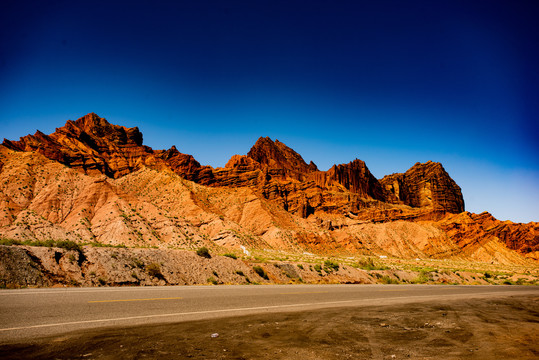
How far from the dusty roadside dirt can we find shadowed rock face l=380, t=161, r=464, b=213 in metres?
149

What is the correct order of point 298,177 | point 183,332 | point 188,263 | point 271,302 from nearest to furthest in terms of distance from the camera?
point 183,332
point 271,302
point 188,263
point 298,177

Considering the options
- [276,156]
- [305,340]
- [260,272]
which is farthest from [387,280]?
[276,156]

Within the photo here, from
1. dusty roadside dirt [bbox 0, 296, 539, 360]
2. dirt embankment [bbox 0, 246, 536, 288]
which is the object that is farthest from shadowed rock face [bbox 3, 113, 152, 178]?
dusty roadside dirt [bbox 0, 296, 539, 360]

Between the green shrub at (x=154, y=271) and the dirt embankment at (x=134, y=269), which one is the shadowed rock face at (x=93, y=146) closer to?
the dirt embankment at (x=134, y=269)

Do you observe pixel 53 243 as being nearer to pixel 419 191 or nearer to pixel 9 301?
pixel 9 301

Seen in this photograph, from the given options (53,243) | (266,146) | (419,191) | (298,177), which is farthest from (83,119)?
(419,191)

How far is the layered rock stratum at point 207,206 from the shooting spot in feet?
171

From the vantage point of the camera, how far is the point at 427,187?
157 m

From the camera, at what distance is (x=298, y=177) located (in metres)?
144

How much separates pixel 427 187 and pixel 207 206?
408 feet

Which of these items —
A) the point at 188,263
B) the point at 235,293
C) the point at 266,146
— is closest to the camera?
the point at 235,293

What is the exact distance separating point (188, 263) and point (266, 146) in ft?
448

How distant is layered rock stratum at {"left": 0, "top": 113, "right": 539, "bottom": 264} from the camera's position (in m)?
52.0

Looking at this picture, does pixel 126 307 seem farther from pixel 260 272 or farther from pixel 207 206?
pixel 207 206
